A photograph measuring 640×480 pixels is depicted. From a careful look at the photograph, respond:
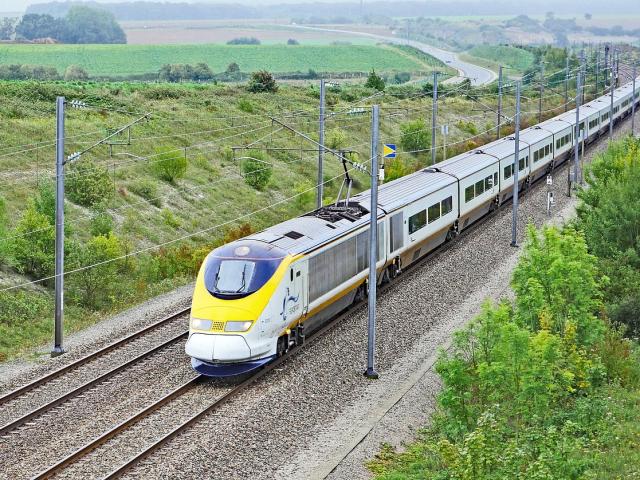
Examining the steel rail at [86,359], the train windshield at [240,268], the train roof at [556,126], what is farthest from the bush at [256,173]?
the train windshield at [240,268]

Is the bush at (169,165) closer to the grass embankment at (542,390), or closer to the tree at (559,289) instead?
the grass embankment at (542,390)

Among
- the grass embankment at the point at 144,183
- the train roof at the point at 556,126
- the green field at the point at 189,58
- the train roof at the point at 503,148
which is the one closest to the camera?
the grass embankment at the point at 144,183

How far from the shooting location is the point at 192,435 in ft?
61.9

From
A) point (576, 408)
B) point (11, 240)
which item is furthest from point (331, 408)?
point (11, 240)

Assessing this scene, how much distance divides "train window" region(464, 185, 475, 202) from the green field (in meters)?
109

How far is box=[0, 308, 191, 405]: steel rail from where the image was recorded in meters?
21.4

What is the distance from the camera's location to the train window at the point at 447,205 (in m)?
35.0

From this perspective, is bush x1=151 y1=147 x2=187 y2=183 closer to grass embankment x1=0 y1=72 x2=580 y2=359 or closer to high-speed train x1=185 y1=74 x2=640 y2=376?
grass embankment x1=0 y1=72 x2=580 y2=359

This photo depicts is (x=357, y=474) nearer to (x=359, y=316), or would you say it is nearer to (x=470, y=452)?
(x=470, y=452)

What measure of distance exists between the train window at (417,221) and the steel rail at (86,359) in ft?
26.7

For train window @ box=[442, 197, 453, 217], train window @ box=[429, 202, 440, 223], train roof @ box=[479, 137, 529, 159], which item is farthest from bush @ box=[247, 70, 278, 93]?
train window @ box=[429, 202, 440, 223]

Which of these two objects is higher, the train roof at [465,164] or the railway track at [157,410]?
the train roof at [465,164]

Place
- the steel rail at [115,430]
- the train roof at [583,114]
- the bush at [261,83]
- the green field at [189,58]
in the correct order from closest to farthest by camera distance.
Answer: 1. the steel rail at [115,430]
2. the train roof at [583,114]
3. the bush at [261,83]
4. the green field at [189,58]

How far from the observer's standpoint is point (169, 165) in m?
45.6
